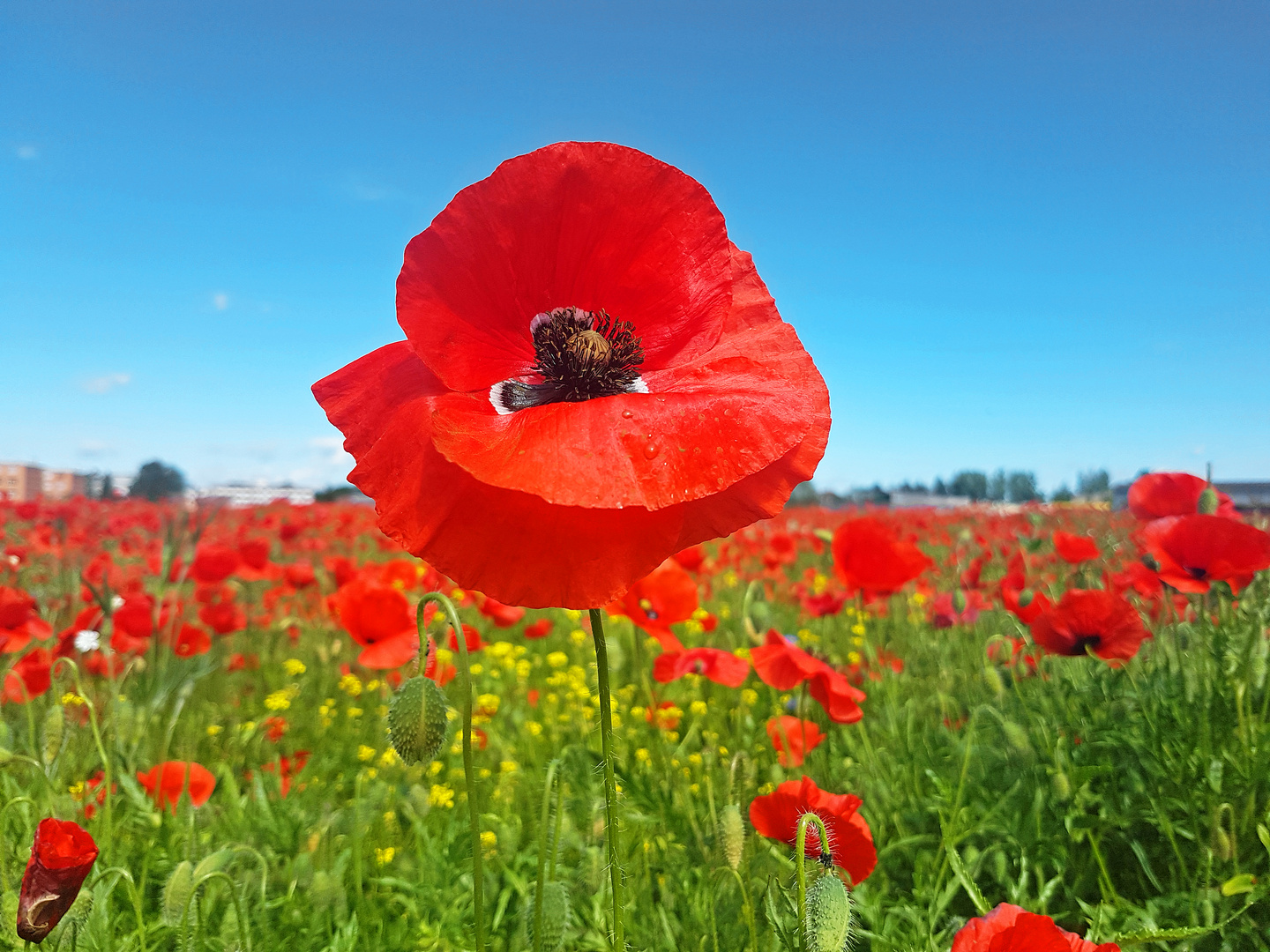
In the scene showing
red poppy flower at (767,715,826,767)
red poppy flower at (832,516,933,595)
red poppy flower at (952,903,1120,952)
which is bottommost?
red poppy flower at (767,715,826,767)

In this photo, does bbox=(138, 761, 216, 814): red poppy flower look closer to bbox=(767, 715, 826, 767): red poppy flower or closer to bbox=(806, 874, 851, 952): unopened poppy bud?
bbox=(767, 715, 826, 767): red poppy flower

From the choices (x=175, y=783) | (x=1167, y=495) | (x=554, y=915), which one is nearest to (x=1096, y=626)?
(x=1167, y=495)

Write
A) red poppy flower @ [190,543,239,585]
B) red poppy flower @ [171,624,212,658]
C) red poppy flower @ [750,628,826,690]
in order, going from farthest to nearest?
1. red poppy flower @ [190,543,239,585]
2. red poppy flower @ [171,624,212,658]
3. red poppy flower @ [750,628,826,690]

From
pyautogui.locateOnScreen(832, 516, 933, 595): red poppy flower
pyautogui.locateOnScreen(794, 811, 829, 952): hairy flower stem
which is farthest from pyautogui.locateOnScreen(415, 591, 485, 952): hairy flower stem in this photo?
pyautogui.locateOnScreen(832, 516, 933, 595): red poppy flower

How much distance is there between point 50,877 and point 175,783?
1286 millimetres

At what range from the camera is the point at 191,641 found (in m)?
3.56

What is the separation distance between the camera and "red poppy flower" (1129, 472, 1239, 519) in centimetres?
267

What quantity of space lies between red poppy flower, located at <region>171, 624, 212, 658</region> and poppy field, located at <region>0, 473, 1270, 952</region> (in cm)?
4

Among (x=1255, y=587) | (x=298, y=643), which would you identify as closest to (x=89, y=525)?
(x=298, y=643)

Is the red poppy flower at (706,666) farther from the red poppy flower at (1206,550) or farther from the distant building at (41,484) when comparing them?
the distant building at (41,484)

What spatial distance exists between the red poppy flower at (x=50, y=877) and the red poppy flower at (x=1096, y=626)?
7.64ft

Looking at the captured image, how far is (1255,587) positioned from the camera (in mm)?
2613

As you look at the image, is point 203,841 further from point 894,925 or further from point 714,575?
point 714,575

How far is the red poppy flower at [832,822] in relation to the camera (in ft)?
4.37
